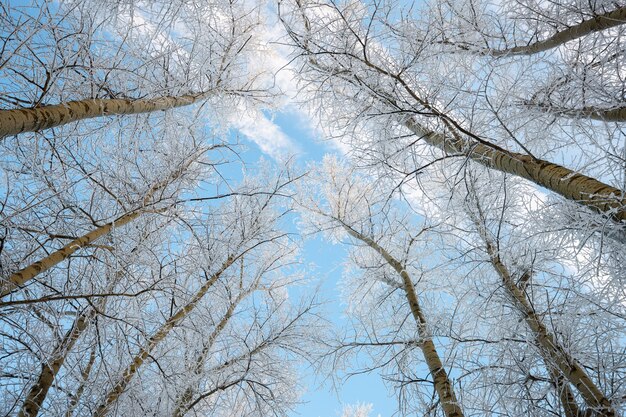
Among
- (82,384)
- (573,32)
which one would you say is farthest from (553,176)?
(82,384)

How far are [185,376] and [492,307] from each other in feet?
8.16

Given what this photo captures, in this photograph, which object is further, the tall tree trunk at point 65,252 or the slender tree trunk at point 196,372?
the slender tree trunk at point 196,372

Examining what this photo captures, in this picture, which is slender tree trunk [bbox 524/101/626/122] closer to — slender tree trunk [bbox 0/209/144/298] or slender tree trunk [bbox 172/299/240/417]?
slender tree trunk [bbox 0/209/144/298]

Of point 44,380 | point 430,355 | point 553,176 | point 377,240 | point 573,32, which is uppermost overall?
point 377,240

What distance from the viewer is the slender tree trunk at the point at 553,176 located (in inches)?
69.9

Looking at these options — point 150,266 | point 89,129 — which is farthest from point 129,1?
point 150,266

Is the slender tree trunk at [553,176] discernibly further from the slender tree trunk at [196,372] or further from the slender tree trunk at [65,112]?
the slender tree trunk at [196,372]

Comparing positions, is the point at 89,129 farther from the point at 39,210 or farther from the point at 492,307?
the point at 492,307

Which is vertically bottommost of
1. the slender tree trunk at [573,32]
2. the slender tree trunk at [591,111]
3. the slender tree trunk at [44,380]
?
the slender tree trunk at [44,380]

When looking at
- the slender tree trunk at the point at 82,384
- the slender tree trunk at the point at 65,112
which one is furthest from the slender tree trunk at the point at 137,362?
the slender tree trunk at the point at 65,112

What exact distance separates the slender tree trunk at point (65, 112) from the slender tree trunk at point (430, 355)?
259 cm

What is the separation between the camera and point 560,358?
2354mm

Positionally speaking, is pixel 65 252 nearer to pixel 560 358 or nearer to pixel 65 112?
pixel 65 112

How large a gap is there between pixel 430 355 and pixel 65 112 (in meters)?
3.02
